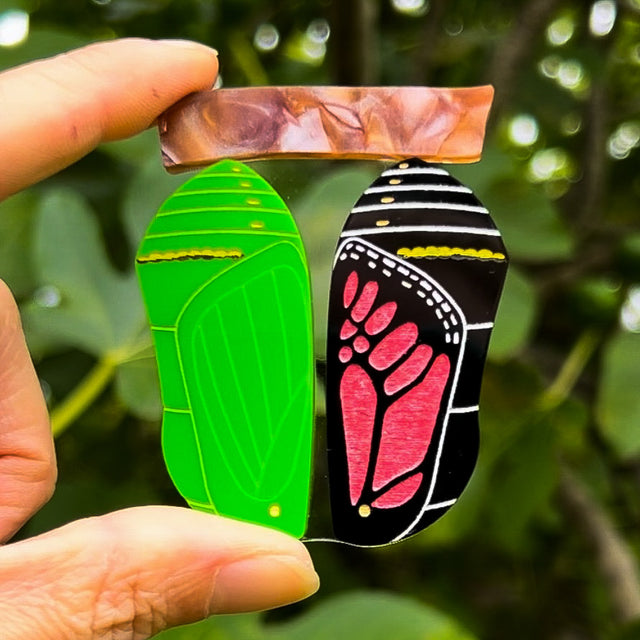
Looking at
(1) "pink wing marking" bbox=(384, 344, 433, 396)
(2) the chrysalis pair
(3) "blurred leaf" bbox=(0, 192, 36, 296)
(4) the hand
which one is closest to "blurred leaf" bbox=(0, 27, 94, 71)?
(3) "blurred leaf" bbox=(0, 192, 36, 296)

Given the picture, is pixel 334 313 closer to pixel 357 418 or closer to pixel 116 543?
pixel 357 418

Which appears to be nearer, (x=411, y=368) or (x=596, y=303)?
(x=411, y=368)

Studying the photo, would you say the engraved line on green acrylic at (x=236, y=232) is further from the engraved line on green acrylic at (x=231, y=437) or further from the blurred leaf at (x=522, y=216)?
the blurred leaf at (x=522, y=216)

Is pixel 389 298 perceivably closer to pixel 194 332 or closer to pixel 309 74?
pixel 194 332

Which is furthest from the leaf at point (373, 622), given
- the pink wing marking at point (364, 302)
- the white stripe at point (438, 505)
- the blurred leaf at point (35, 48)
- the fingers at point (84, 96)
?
the blurred leaf at point (35, 48)

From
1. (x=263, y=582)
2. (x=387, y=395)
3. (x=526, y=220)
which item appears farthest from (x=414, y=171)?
(x=526, y=220)

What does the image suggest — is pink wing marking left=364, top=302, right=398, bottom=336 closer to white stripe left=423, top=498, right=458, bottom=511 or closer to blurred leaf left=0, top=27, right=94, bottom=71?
white stripe left=423, top=498, right=458, bottom=511

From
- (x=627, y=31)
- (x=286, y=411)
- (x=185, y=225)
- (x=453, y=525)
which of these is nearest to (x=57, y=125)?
(x=185, y=225)
